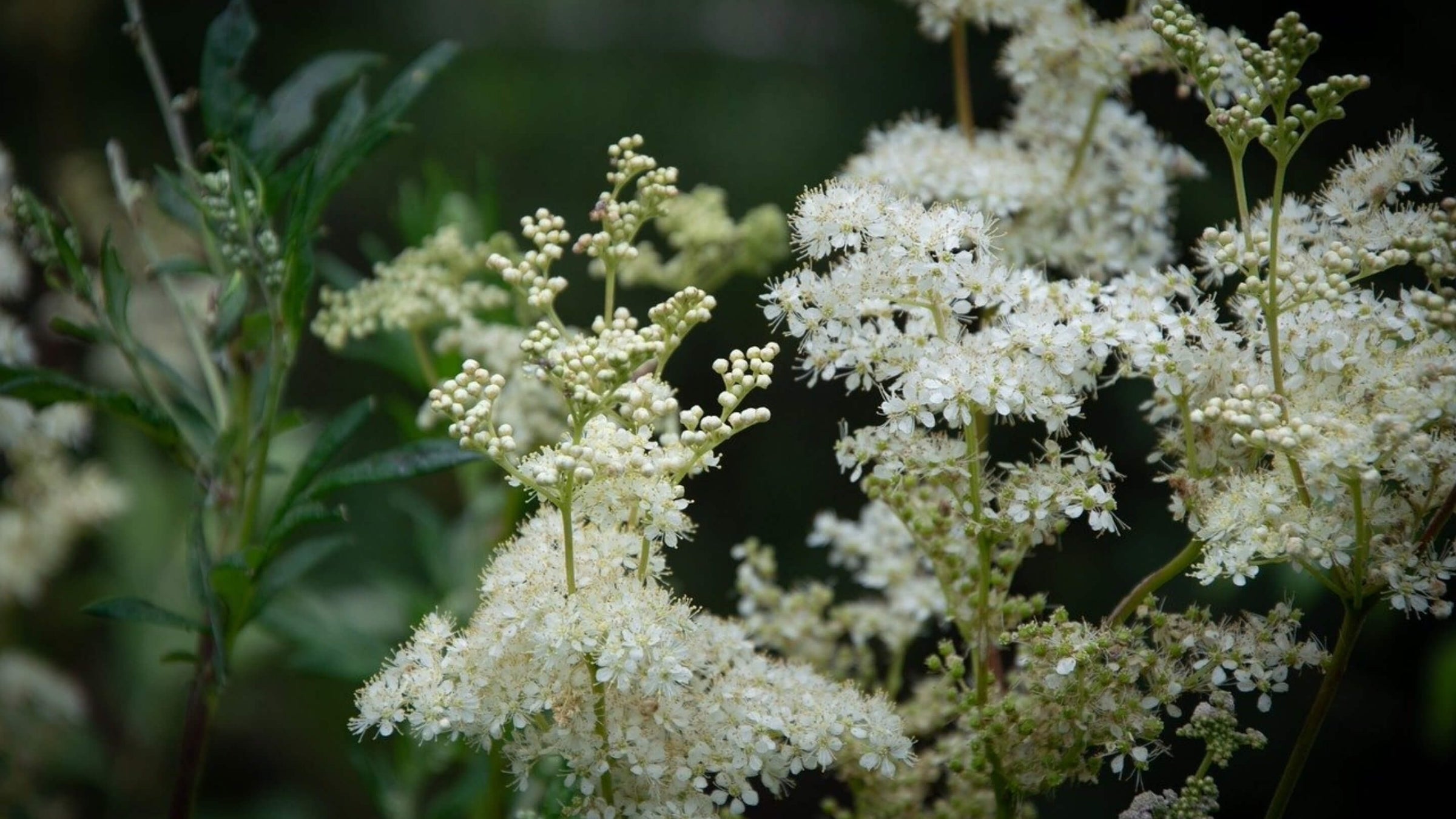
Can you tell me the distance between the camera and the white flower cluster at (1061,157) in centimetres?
144

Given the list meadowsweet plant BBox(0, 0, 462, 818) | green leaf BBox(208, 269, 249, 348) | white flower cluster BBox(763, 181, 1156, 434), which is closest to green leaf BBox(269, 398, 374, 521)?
meadowsweet plant BBox(0, 0, 462, 818)

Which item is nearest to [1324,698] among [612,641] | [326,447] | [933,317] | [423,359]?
[933,317]

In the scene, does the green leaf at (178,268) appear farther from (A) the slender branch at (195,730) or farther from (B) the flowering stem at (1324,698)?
→ (B) the flowering stem at (1324,698)

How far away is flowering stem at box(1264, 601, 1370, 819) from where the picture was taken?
3.28 feet

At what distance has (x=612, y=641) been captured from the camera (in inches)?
37.6

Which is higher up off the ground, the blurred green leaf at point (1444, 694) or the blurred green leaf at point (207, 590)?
the blurred green leaf at point (207, 590)

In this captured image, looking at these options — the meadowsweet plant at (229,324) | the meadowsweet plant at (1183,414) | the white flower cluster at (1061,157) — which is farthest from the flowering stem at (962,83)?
the meadowsweet plant at (229,324)

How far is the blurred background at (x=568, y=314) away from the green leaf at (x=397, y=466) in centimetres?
42

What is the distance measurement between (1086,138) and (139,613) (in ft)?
4.12

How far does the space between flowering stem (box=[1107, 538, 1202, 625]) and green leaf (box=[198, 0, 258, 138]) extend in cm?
111

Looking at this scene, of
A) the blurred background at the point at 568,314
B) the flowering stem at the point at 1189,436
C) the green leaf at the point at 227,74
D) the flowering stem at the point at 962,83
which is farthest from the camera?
the blurred background at the point at 568,314

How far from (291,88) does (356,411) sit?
486 millimetres

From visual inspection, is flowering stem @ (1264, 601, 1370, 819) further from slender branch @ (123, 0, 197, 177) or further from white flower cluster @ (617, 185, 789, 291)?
slender branch @ (123, 0, 197, 177)

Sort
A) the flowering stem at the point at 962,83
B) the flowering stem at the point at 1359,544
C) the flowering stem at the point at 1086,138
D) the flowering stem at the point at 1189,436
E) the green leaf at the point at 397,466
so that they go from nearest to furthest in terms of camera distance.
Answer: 1. the flowering stem at the point at 1359,544
2. the flowering stem at the point at 1189,436
3. the green leaf at the point at 397,466
4. the flowering stem at the point at 1086,138
5. the flowering stem at the point at 962,83
